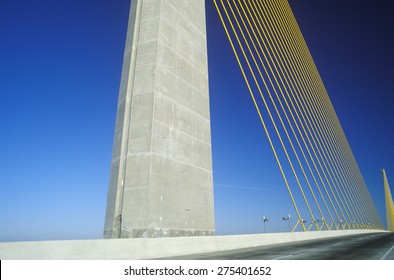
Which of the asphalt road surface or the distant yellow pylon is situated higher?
the distant yellow pylon

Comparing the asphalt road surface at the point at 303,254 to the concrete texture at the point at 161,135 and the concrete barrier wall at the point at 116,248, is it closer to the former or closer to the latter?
the concrete barrier wall at the point at 116,248

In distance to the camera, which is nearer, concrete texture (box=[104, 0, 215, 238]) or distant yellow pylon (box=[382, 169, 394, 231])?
concrete texture (box=[104, 0, 215, 238])

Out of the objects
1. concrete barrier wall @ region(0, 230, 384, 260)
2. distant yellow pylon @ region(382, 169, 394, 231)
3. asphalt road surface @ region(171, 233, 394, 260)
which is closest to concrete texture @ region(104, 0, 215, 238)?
concrete barrier wall @ region(0, 230, 384, 260)

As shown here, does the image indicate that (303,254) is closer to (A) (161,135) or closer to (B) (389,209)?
(A) (161,135)

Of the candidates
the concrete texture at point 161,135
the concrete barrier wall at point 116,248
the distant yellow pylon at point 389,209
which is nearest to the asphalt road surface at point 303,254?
the concrete barrier wall at point 116,248

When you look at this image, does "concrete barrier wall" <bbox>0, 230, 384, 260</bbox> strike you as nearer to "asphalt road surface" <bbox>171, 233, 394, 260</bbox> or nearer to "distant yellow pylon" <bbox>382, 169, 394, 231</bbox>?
"asphalt road surface" <bbox>171, 233, 394, 260</bbox>
